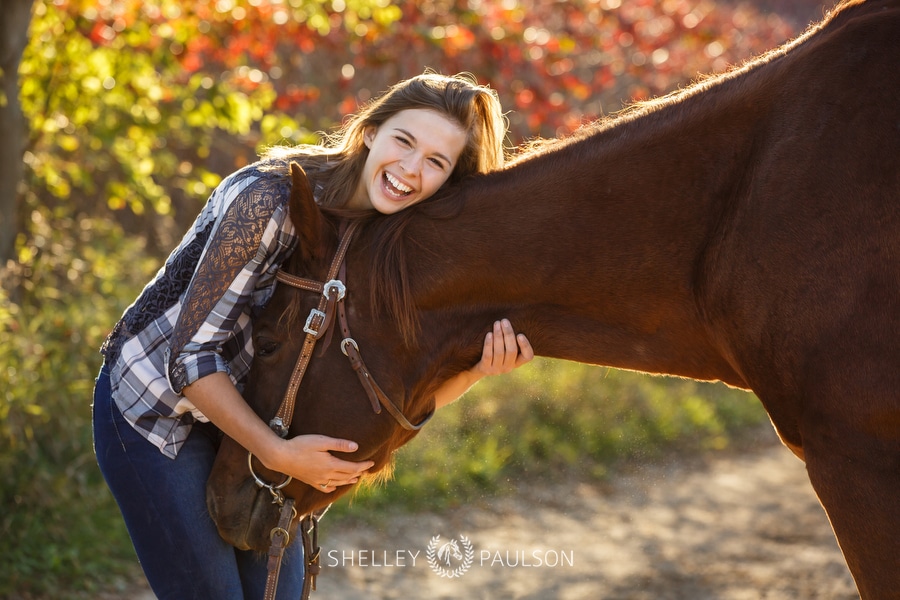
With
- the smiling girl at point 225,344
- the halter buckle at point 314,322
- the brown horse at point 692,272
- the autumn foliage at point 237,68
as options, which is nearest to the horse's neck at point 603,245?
the brown horse at point 692,272

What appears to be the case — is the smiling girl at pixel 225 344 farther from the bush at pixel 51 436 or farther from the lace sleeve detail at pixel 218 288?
the bush at pixel 51 436

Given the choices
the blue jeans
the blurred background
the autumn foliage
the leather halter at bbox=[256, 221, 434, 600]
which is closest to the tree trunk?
the blurred background

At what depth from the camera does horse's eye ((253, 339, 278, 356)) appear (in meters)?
2.27

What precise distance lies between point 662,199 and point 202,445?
1373 millimetres

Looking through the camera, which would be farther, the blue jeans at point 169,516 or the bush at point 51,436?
the bush at point 51,436

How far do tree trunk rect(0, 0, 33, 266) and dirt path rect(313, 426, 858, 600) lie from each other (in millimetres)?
2609

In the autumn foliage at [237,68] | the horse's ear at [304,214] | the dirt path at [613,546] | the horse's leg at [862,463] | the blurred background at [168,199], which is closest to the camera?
the horse's leg at [862,463]

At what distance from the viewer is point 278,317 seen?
227 centimetres

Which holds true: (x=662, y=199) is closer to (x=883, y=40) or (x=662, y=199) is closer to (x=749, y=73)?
(x=749, y=73)

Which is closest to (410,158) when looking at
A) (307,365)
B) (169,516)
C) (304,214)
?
(304,214)

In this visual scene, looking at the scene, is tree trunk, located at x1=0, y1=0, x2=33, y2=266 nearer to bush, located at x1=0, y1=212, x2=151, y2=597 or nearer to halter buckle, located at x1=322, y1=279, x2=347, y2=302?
bush, located at x1=0, y1=212, x2=151, y2=597

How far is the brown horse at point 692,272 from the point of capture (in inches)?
73.1

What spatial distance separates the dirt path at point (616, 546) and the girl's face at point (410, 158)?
2.71m

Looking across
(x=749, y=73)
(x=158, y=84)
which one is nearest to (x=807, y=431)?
(x=749, y=73)
